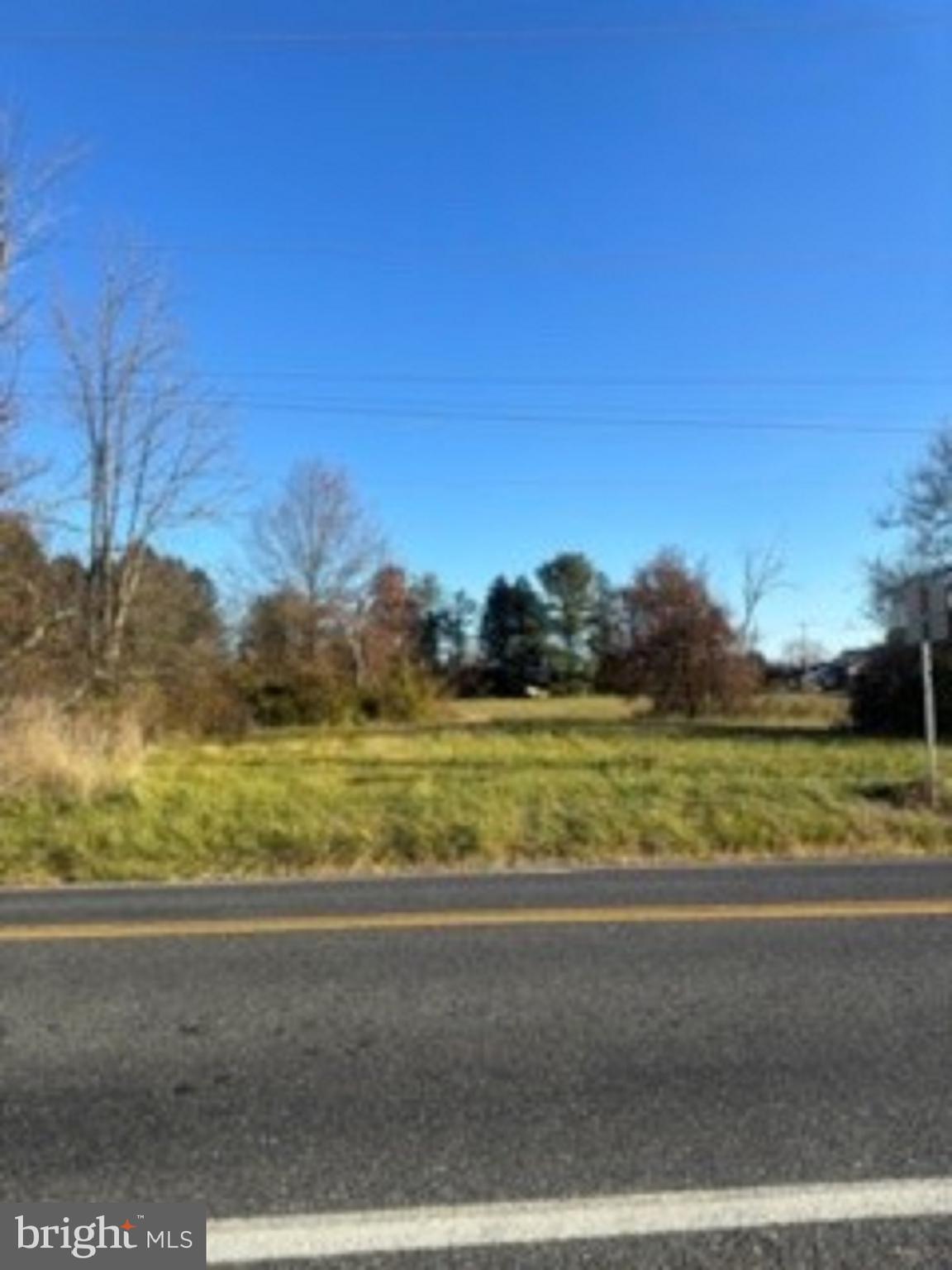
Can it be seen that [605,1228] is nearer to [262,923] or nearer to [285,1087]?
[285,1087]

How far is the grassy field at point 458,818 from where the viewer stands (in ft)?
41.4

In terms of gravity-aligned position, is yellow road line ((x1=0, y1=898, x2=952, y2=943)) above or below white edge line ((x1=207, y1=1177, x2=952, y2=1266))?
above

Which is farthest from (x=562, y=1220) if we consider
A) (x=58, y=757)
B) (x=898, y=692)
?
(x=898, y=692)

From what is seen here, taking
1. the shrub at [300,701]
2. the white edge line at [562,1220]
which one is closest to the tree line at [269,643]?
the shrub at [300,701]

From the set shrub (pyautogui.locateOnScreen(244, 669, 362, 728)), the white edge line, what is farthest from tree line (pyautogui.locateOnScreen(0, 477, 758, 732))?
the white edge line

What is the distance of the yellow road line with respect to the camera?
8.27m

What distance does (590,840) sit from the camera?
13.2 metres

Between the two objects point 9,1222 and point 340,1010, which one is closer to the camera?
point 9,1222

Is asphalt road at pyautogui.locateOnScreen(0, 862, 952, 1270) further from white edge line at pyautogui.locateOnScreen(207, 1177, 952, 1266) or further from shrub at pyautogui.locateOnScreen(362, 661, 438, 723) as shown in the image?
shrub at pyautogui.locateOnScreen(362, 661, 438, 723)

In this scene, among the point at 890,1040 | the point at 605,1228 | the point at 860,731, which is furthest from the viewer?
the point at 860,731

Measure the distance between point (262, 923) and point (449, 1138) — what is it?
161 inches

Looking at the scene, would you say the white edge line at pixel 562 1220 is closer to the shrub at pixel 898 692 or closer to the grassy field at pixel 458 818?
the grassy field at pixel 458 818

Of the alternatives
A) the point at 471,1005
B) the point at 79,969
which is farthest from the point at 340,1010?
the point at 79,969

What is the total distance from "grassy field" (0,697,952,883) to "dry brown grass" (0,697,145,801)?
1.25ft
